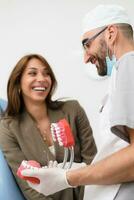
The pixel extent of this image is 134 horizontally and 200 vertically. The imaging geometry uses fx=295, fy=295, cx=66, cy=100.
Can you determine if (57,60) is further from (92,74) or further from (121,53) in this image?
(121,53)

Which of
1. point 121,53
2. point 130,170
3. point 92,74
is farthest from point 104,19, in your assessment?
point 92,74

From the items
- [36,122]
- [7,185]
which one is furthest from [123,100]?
[36,122]

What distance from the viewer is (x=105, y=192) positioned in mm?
855

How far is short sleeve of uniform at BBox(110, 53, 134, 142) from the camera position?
71cm

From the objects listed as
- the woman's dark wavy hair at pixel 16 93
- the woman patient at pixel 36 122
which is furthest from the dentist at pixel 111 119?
the woman's dark wavy hair at pixel 16 93

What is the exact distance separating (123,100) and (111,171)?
0.58 ft

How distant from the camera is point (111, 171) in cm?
72

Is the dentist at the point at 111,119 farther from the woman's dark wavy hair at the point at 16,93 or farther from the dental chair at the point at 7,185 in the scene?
the woman's dark wavy hair at the point at 16,93

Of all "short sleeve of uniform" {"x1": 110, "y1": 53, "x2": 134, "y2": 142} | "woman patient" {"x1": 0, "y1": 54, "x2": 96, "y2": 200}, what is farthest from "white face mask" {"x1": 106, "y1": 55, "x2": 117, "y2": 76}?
"woman patient" {"x1": 0, "y1": 54, "x2": 96, "y2": 200}

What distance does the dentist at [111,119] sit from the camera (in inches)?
28.1

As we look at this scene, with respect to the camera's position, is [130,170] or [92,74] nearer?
[130,170]

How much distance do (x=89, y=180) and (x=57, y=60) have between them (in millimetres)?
1404

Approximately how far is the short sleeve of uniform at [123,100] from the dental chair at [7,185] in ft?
2.17

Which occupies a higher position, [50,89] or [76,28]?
[76,28]
